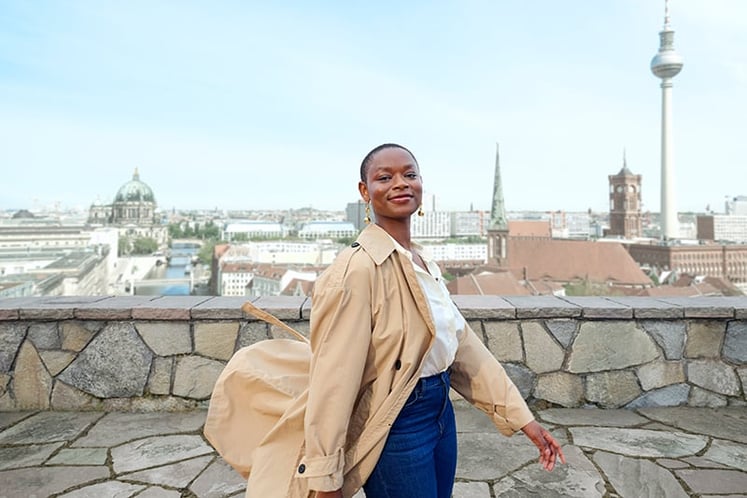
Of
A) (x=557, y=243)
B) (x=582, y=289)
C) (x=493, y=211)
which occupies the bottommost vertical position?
(x=582, y=289)

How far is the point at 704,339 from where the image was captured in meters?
2.48

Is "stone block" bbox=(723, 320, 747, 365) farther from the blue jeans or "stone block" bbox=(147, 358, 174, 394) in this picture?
"stone block" bbox=(147, 358, 174, 394)

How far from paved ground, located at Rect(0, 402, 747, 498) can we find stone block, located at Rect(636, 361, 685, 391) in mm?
129

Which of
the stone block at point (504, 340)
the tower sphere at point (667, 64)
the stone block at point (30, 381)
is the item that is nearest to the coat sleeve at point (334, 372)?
the stone block at point (504, 340)

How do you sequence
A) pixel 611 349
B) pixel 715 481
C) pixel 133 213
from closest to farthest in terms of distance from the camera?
pixel 715 481 → pixel 611 349 → pixel 133 213

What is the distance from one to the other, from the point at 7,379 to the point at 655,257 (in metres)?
57.2

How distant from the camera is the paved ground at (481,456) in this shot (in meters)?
1.68

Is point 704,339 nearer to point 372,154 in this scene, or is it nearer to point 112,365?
point 372,154

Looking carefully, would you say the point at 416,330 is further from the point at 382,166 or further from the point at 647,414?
the point at 647,414

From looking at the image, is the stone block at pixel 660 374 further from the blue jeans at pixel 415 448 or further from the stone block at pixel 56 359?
the stone block at pixel 56 359

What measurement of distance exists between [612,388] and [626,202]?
71799 mm

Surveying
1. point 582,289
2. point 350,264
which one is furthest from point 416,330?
point 582,289

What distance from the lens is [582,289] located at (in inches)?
1412

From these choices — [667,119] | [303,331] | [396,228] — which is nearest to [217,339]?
[303,331]
